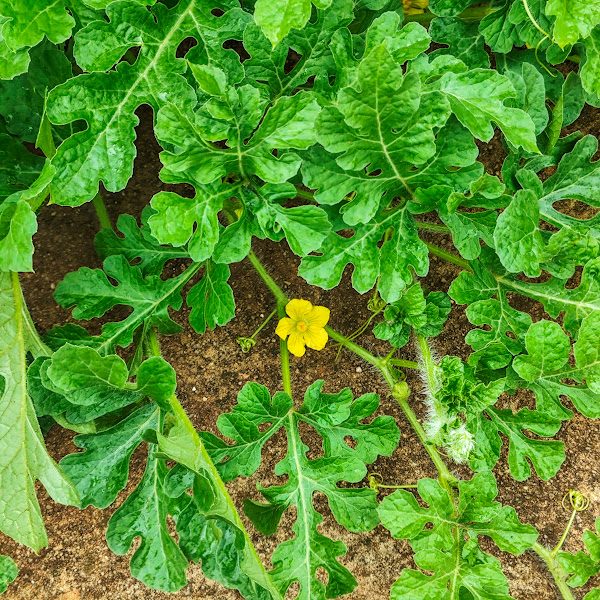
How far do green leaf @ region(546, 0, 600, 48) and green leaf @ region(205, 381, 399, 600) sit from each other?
107cm

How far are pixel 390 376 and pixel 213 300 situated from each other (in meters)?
0.66

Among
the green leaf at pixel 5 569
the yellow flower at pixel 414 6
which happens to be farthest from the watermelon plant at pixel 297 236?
the yellow flower at pixel 414 6

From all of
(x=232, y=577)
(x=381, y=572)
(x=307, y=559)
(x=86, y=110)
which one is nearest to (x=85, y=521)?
(x=232, y=577)

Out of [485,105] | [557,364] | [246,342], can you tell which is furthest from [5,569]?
[485,105]

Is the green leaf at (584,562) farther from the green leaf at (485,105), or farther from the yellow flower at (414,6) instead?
the yellow flower at (414,6)

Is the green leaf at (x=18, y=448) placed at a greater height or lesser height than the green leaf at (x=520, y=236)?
lesser

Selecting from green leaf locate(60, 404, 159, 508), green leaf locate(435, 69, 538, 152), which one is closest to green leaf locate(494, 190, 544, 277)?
green leaf locate(435, 69, 538, 152)

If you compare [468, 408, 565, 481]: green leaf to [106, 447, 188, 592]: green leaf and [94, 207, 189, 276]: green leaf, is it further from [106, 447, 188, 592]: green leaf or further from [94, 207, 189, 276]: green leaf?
[94, 207, 189, 276]: green leaf

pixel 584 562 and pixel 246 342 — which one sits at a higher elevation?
pixel 246 342

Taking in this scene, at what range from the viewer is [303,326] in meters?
2.19

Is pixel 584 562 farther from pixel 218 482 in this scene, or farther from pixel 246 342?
pixel 246 342

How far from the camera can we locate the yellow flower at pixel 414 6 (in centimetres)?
213

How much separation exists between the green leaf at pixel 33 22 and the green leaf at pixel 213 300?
0.70 meters

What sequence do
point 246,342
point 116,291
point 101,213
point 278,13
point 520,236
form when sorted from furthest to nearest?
point 246,342
point 101,213
point 116,291
point 520,236
point 278,13
